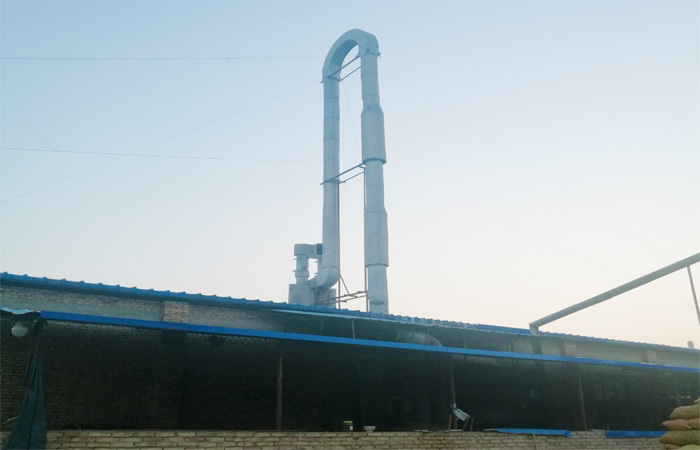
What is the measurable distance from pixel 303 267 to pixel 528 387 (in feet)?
32.8

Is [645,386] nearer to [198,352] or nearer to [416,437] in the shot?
[416,437]

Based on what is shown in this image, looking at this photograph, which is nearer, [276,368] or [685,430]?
[685,430]

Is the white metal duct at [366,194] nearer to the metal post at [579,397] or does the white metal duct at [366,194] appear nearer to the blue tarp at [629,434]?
the metal post at [579,397]

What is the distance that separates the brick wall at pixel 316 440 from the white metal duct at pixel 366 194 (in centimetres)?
739

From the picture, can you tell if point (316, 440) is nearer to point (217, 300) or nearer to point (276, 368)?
→ point (276, 368)

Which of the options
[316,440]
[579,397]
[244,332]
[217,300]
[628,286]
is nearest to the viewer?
[628,286]

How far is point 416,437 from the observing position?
12.9 meters

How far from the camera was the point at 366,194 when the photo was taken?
2236 cm

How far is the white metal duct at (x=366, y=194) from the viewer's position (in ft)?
70.2

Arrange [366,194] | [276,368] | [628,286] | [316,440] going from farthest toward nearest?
[366,194] → [276,368] → [316,440] → [628,286]

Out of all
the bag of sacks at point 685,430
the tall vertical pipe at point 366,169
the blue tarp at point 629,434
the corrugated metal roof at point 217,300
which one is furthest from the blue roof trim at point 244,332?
the tall vertical pipe at point 366,169

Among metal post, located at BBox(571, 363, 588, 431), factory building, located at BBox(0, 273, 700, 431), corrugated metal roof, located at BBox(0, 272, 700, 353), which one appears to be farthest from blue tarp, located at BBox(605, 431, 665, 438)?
corrugated metal roof, located at BBox(0, 272, 700, 353)

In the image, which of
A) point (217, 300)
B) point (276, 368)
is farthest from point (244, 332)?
point (276, 368)

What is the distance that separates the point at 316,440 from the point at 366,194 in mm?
11929
